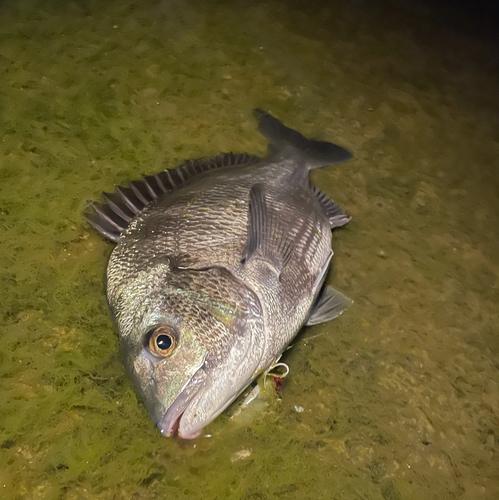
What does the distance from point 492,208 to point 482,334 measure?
939mm

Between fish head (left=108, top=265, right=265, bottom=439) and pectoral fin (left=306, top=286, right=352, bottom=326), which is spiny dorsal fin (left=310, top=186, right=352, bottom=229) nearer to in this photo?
pectoral fin (left=306, top=286, right=352, bottom=326)

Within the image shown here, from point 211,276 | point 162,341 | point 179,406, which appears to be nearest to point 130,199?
point 211,276

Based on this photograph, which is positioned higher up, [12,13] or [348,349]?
[12,13]

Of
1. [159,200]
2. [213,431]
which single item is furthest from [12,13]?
[213,431]

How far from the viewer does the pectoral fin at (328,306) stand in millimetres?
2182

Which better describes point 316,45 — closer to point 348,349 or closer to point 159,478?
point 348,349

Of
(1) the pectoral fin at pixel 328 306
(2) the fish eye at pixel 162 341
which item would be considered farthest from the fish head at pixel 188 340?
(1) the pectoral fin at pixel 328 306

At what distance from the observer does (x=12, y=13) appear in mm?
3244

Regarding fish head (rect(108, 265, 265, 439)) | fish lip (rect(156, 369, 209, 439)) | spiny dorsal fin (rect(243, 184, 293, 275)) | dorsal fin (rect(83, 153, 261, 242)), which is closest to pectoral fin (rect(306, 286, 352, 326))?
spiny dorsal fin (rect(243, 184, 293, 275))

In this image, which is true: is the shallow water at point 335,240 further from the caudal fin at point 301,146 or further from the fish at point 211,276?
the fish at point 211,276

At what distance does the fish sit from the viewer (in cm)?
160

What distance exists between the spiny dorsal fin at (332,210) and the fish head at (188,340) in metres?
0.91

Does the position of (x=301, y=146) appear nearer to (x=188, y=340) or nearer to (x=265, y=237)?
(x=265, y=237)

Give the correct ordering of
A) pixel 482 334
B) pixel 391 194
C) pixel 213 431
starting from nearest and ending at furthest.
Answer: pixel 213 431 < pixel 482 334 < pixel 391 194
